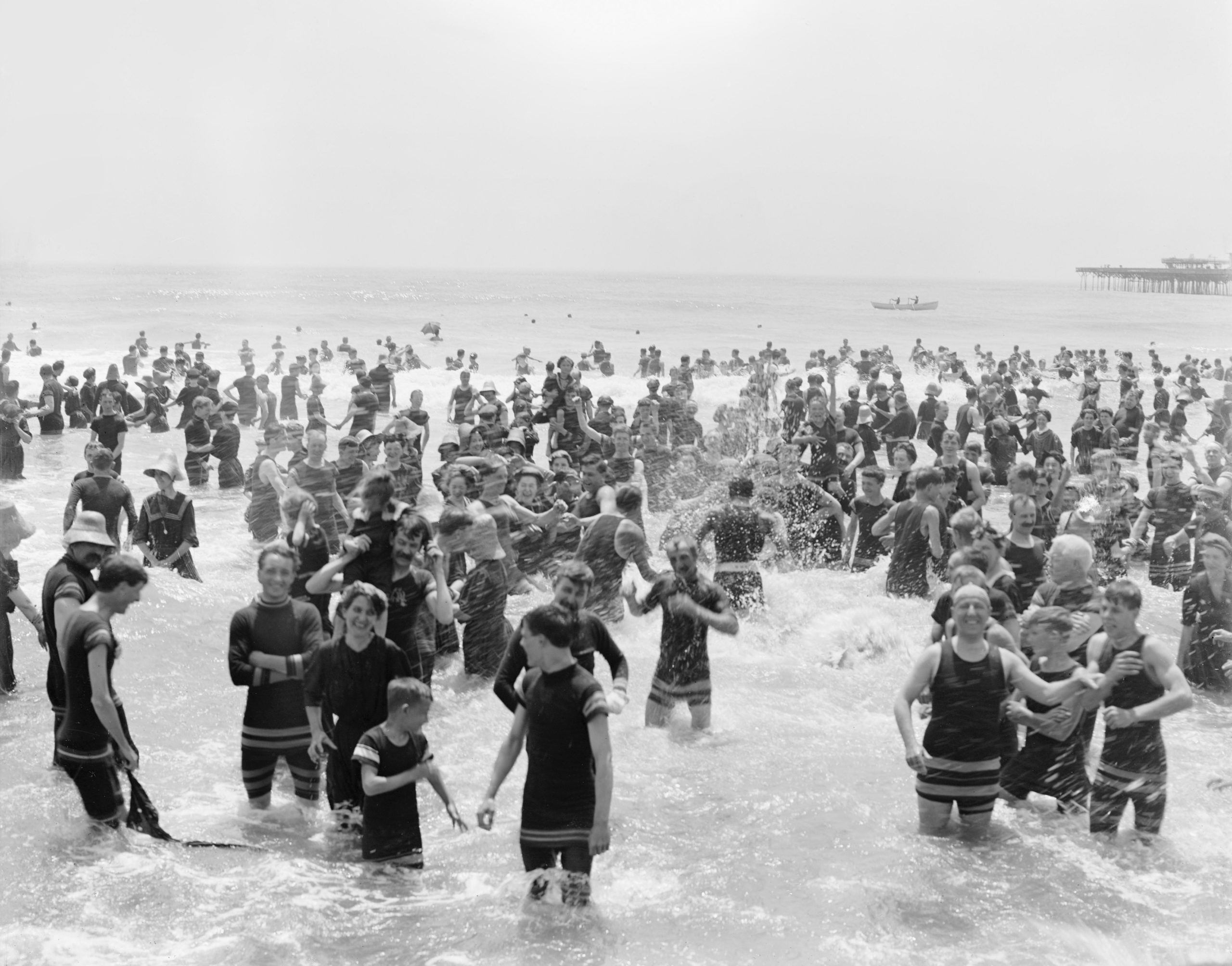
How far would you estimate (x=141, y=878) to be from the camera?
542cm

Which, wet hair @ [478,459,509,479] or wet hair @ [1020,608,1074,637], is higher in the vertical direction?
wet hair @ [478,459,509,479]

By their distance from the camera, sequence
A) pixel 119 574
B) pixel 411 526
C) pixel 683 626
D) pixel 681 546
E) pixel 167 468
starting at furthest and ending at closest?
pixel 167 468
pixel 683 626
pixel 681 546
pixel 411 526
pixel 119 574

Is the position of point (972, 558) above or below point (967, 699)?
above

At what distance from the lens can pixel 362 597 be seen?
17.0 ft

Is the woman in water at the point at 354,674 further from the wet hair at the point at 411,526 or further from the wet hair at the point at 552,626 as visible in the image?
the wet hair at the point at 411,526

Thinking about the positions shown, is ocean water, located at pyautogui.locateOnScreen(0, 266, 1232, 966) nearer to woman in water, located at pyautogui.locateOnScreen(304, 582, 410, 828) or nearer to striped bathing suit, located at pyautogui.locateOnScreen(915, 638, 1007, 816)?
striped bathing suit, located at pyautogui.locateOnScreen(915, 638, 1007, 816)

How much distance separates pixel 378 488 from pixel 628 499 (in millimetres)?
2151

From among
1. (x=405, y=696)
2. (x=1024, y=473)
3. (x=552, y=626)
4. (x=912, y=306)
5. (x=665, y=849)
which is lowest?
(x=665, y=849)

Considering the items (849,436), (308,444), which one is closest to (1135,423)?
(849,436)

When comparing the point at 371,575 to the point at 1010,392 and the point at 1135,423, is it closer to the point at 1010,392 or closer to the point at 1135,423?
the point at 1135,423

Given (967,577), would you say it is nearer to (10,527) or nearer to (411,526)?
(411,526)

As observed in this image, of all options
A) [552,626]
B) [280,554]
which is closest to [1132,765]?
[552,626]

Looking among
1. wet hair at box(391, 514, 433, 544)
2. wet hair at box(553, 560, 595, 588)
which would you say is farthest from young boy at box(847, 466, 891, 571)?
wet hair at box(553, 560, 595, 588)

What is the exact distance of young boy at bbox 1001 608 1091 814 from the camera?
219 inches
